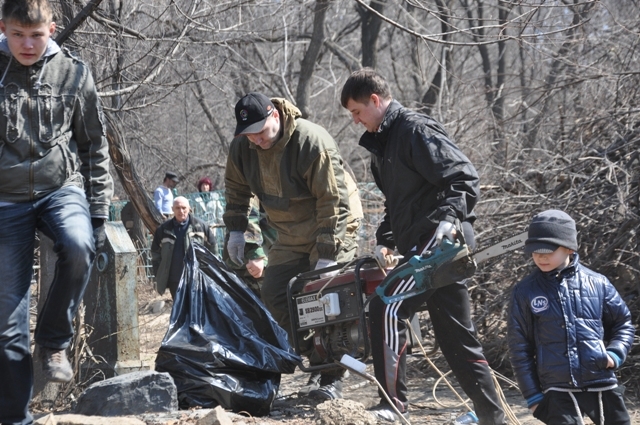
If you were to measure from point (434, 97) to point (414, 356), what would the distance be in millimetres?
9016

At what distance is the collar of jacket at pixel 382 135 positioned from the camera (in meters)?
4.61

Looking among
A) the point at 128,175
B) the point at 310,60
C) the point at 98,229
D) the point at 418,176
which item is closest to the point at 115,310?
the point at 98,229

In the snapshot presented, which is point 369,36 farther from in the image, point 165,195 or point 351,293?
point 351,293

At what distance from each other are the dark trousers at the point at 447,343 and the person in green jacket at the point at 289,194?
→ 94 cm

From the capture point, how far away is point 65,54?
3834 mm

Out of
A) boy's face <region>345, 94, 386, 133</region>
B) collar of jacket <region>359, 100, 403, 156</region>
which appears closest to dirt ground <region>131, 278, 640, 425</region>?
collar of jacket <region>359, 100, 403, 156</region>

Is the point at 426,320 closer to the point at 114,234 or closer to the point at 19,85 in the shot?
the point at 114,234

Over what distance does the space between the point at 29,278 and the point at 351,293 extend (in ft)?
6.21

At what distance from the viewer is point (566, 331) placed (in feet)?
11.8

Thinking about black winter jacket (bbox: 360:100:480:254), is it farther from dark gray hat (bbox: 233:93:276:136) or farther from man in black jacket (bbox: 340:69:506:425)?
dark gray hat (bbox: 233:93:276:136)

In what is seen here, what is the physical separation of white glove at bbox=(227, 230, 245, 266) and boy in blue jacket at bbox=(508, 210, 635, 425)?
2572 mm

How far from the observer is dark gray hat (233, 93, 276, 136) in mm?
5223

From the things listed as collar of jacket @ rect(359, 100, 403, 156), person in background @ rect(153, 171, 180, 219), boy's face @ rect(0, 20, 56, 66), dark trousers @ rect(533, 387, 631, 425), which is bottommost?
dark trousers @ rect(533, 387, 631, 425)

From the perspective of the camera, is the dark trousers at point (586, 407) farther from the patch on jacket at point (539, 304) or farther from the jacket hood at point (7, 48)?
the jacket hood at point (7, 48)
